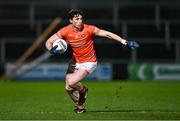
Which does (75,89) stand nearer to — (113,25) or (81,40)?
(81,40)

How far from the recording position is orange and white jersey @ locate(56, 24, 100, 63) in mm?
12688

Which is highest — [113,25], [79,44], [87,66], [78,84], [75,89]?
[113,25]

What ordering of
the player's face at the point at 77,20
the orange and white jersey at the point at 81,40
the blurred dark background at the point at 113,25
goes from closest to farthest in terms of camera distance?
the player's face at the point at 77,20, the orange and white jersey at the point at 81,40, the blurred dark background at the point at 113,25

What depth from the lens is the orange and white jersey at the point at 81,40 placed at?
1269cm

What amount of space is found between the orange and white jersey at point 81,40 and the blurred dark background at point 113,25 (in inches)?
787

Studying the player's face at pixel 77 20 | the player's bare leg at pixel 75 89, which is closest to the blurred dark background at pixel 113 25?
the player's bare leg at pixel 75 89

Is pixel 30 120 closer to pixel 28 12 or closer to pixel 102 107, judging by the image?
pixel 102 107

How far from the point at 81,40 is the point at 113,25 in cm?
2326

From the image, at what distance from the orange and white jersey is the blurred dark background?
20.0 metres

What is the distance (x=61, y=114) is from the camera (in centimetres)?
1223

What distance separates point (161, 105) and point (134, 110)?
6.21 feet

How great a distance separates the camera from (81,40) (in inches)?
500

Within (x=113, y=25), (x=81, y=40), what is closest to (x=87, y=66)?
(x=81, y=40)

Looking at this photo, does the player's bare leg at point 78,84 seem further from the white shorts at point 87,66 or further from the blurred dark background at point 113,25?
the blurred dark background at point 113,25
